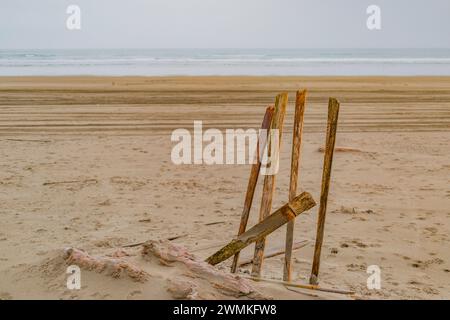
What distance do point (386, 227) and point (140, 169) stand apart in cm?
414

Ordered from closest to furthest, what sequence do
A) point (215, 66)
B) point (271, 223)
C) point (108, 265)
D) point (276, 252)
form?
1. point (108, 265)
2. point (271, 223)
3. point (276, 252)
4. point (215, 66)

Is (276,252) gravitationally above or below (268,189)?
below

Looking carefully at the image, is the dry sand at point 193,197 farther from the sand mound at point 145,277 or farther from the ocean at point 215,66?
the ocean at point 215,66

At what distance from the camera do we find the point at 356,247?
5.38 m

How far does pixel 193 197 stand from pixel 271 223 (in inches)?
123

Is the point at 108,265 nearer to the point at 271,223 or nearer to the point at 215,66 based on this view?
the point at 271,223

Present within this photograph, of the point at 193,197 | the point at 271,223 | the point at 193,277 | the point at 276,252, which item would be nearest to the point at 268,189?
the point at 271,223

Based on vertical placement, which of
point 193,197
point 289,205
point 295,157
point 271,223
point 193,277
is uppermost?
point 295,157

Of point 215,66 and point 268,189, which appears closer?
point 268,189

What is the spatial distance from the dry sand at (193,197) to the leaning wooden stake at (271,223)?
42 centimetres

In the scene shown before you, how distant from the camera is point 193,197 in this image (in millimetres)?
7020
